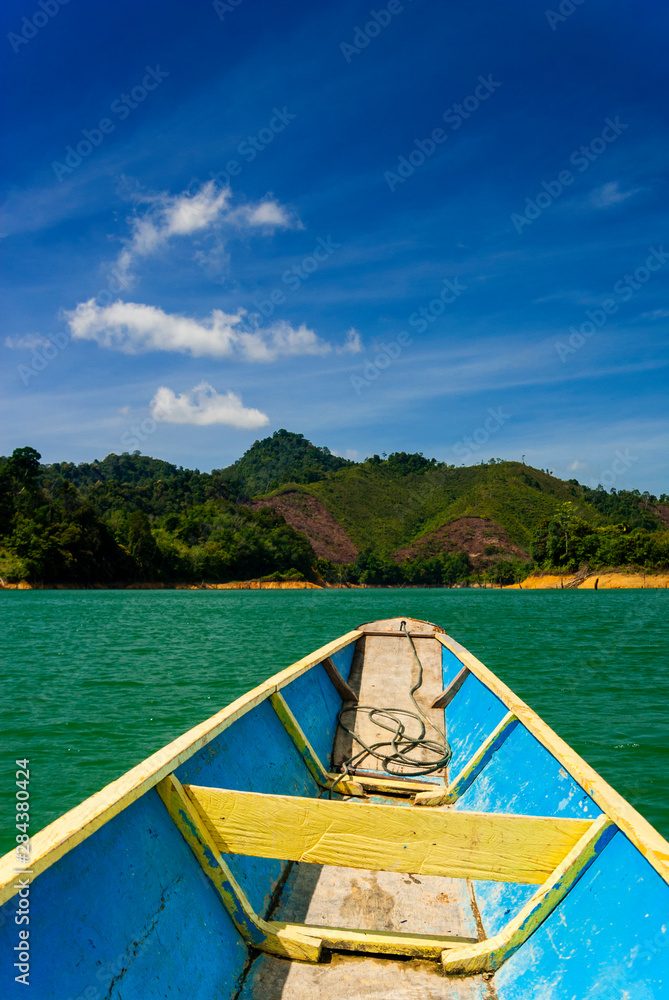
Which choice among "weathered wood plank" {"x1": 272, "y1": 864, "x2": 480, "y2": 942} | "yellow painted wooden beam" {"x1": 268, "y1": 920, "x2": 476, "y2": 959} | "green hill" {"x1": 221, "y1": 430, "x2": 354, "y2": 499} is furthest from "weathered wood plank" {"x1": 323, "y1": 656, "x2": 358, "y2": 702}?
"green hill" {"x1": 221, "y1": 430, "x2": 354, "y2": 499}

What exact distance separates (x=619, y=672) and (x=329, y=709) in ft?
37.5

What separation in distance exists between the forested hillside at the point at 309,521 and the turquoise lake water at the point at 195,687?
54458 millimetres

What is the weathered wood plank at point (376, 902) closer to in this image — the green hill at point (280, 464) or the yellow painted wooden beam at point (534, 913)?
the yellow painted wooden beam at point (534, 913)

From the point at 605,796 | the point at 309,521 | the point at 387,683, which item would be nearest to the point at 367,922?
the point at 605,796

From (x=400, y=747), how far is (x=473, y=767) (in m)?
1.29

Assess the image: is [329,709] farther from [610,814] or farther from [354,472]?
[354,472]

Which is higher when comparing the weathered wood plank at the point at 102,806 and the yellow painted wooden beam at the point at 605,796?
the weathered wood plank at the point at 102,806

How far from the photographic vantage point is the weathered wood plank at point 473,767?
4570 millimetres

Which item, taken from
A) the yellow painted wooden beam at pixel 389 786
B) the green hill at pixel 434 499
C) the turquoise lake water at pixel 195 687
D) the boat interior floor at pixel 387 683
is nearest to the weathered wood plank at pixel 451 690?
the boat interior floor at pixel 387 683

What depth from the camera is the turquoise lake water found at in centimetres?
757

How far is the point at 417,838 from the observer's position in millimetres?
2590

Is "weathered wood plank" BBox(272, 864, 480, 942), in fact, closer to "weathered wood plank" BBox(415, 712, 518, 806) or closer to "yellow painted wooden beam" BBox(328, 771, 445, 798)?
"weathered wood plank" BBox(415, 712, 518, 806)

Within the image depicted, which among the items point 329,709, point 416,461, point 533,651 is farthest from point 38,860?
point 416,461

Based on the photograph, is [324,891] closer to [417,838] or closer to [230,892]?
[230,892]
